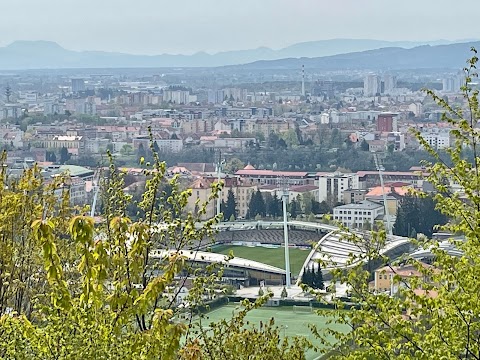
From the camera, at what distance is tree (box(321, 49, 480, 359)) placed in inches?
94.7

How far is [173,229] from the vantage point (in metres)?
2.47

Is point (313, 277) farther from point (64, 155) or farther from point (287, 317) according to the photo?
point (64, 155)

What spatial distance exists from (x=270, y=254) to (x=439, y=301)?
43.5 feet

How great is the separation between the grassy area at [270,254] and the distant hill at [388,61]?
63.3m

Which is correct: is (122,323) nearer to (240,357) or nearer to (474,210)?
(240,357)

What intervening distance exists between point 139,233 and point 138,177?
1763 cm

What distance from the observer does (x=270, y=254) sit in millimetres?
15711

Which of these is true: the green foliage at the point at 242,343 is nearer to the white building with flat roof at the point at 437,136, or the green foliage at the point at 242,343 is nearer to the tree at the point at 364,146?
the white building with flat roof at the point at 437,136

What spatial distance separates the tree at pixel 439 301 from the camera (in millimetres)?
2404

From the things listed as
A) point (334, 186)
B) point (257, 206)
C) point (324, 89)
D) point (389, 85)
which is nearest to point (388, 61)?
point (389, 85)

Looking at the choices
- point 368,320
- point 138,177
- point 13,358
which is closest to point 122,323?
point 13,358

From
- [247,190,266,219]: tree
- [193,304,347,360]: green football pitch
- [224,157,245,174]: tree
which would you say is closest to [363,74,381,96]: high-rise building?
[224,157,245,174]: tree

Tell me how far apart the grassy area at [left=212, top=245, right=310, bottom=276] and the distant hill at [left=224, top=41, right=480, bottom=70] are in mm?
63331

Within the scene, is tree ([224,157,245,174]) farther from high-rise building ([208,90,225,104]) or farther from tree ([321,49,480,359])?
high-rise building ([208,90,225,104])
